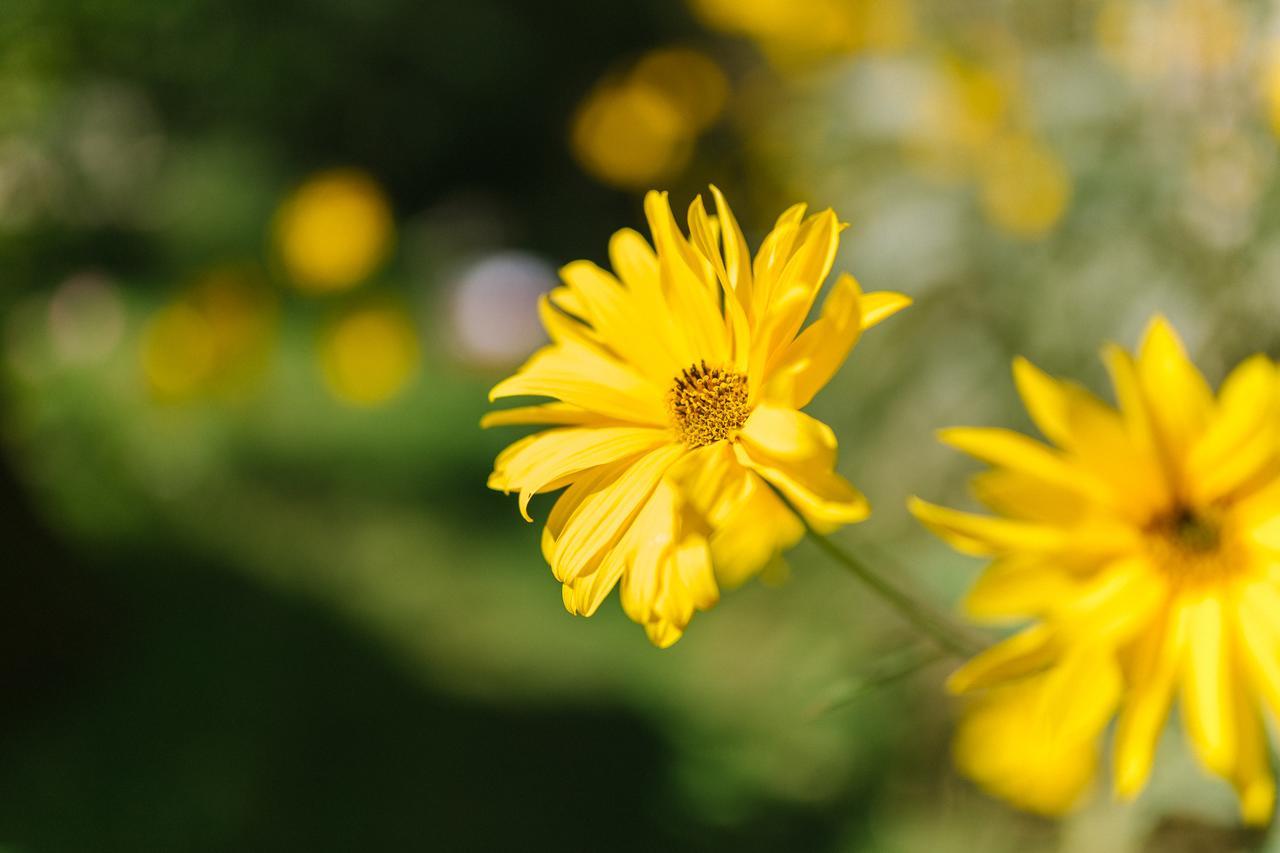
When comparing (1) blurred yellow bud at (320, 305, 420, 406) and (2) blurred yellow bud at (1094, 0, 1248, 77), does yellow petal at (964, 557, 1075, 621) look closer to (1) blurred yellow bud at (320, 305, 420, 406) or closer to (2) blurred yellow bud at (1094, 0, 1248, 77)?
(2) blurred yellow bud at (1094, 0, 1248, 77)

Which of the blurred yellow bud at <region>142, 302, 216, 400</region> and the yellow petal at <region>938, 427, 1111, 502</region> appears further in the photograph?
the blurred yellow bud at <region>142, 302, 216, 400</region>

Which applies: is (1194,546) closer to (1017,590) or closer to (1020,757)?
(1017,590)

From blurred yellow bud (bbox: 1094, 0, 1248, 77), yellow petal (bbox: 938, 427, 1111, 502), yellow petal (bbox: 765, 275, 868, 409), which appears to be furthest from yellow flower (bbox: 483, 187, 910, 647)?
blurred yellow bud (bbox: 1094, 0, 1248, 77)

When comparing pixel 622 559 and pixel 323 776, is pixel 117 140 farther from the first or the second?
pixel 622 559

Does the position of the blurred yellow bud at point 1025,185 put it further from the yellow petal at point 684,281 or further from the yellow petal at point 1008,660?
the yellow petal at point 1008,660

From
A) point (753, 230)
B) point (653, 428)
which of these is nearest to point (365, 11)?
point (753, 230)

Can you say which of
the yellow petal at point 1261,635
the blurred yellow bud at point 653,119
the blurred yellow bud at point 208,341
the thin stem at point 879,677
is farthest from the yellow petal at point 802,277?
the blurred yellow bud at point 208,341
